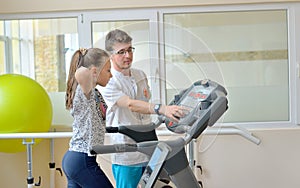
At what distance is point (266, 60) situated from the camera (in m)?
3.53

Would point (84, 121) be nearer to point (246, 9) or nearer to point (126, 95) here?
point (126, 95)

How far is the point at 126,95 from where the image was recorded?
5.14ft

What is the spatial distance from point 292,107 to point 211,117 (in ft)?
7.92

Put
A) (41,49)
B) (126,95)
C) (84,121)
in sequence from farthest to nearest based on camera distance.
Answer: (41,49) < (84,121) < (126,95)

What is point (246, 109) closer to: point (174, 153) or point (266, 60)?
point (266, 60)

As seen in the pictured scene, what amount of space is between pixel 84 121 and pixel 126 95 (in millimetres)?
475

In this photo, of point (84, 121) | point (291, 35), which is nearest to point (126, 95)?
point (84, 121)

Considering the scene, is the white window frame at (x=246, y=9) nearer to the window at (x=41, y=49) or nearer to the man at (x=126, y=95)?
the window at (x=41, y=49)

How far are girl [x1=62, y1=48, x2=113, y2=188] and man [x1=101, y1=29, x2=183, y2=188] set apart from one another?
114 millimetres

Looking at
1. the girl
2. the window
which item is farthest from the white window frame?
the girl

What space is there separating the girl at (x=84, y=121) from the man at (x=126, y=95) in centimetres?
11

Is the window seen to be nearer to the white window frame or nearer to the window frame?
the white window frame

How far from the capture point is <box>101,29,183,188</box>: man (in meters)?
1.51

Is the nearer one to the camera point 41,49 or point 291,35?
point 291,35
